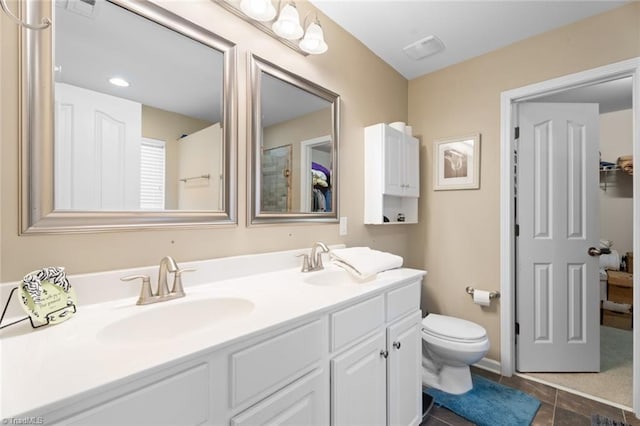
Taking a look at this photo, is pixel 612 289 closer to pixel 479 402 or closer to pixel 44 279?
pixel 479 402

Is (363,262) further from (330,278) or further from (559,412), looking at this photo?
(559,412)

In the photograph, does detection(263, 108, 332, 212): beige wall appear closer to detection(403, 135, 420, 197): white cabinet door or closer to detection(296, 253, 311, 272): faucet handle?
detection(296, 253, 311, 272): faucet handle

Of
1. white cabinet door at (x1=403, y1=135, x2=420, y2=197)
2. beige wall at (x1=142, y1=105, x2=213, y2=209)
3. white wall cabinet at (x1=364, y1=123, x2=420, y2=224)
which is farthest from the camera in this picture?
white cabinet door at (x1=403, y1=135, x2=420, y2=197)

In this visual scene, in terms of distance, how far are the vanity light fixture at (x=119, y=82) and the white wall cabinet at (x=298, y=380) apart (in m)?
0.98

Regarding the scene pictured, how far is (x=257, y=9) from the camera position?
133 centimetres

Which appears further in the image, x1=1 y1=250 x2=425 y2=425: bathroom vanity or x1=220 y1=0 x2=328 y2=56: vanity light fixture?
x1=220 y1=0 x2=328 y2=56: vanity light fixture

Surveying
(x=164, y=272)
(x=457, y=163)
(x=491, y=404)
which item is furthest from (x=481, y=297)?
(x=164, y=272)

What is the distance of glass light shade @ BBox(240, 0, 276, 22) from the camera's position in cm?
132

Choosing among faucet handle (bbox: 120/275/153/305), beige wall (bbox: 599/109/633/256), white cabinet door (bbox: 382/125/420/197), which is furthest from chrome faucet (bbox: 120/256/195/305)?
beige wall (bbox: 599/109/633/256)

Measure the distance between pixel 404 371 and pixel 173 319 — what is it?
1.10 meters

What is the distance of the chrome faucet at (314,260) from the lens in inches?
60.0

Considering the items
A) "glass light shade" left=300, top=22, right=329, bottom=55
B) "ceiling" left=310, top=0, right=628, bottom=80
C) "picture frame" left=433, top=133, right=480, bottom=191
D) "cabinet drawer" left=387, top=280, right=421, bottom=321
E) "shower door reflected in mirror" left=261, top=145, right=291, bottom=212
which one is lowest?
"cabinet drawer" left=387, top=280, right=421, bottom=321

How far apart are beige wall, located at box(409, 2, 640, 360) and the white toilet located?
1.48 ft

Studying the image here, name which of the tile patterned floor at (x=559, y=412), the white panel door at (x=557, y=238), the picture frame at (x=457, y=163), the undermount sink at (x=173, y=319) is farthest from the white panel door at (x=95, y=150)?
the white panel door at (x=557, y=238)
